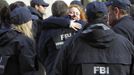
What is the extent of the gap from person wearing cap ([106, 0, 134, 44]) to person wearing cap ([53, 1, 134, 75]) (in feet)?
4.16

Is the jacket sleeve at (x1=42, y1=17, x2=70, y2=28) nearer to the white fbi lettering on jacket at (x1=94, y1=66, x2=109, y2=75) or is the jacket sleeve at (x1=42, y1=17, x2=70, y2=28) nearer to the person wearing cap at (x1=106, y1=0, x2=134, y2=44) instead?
the person wearing cap at (x1=106, y1=0, x2=134, y2=44)

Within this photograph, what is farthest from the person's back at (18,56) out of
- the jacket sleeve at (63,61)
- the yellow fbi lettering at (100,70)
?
the yellow fbi lettering at (100,70)

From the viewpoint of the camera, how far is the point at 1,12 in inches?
246

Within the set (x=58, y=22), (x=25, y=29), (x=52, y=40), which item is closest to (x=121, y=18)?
(x=58, y=22)

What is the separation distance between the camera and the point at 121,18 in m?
6.14

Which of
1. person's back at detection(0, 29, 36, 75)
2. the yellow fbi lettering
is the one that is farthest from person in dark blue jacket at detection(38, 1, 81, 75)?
the yellow fbi lettering

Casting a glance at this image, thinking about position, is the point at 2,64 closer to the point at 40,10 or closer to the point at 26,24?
the point at 26,24

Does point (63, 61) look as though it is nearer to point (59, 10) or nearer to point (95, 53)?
point (95, 53)

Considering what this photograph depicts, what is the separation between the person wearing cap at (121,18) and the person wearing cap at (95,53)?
4.16ft

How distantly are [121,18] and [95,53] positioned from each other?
147cm

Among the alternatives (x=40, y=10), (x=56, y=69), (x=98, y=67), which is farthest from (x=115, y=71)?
(x=40, y=10)

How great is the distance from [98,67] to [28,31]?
155cm

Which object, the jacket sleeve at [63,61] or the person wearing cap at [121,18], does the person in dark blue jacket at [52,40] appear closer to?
the person wearing cap at [121,18]

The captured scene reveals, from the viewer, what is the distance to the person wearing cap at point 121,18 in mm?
6078
